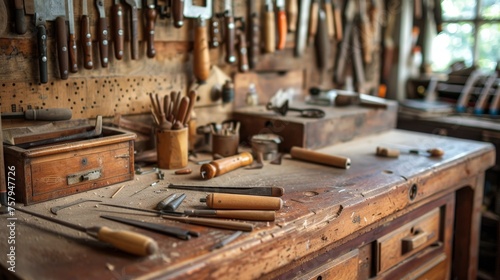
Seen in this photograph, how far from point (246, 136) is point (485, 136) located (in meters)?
1.32

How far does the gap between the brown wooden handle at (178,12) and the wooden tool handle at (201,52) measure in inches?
4.0

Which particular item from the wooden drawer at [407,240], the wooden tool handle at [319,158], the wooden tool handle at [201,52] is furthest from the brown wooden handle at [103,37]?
the wooden drawer at [407,240]

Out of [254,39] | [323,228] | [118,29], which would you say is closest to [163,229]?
[323,228]

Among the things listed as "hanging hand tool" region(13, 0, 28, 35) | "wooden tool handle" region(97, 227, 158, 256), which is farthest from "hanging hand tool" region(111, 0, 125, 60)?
"wooden tool handle" region(97, 227, 158, 256)

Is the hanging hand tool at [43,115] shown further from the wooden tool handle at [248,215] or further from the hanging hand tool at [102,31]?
the wooden tool handle at [248,215]

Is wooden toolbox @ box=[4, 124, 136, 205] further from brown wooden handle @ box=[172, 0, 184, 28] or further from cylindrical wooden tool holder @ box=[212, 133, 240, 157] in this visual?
brown wooden handle @ box=[172, 0, 184, 28]

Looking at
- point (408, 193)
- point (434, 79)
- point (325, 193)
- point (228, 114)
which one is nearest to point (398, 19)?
point (434, 79)

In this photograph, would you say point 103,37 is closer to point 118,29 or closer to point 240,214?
point 118,29

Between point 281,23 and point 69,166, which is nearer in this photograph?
point 69,166

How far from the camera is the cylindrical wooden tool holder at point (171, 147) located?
6.10ft

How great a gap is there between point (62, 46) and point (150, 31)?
37 cm

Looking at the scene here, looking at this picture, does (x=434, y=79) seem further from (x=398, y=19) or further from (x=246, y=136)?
(x=246, y=136)

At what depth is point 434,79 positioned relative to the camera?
131 inches

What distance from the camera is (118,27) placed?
187cm
